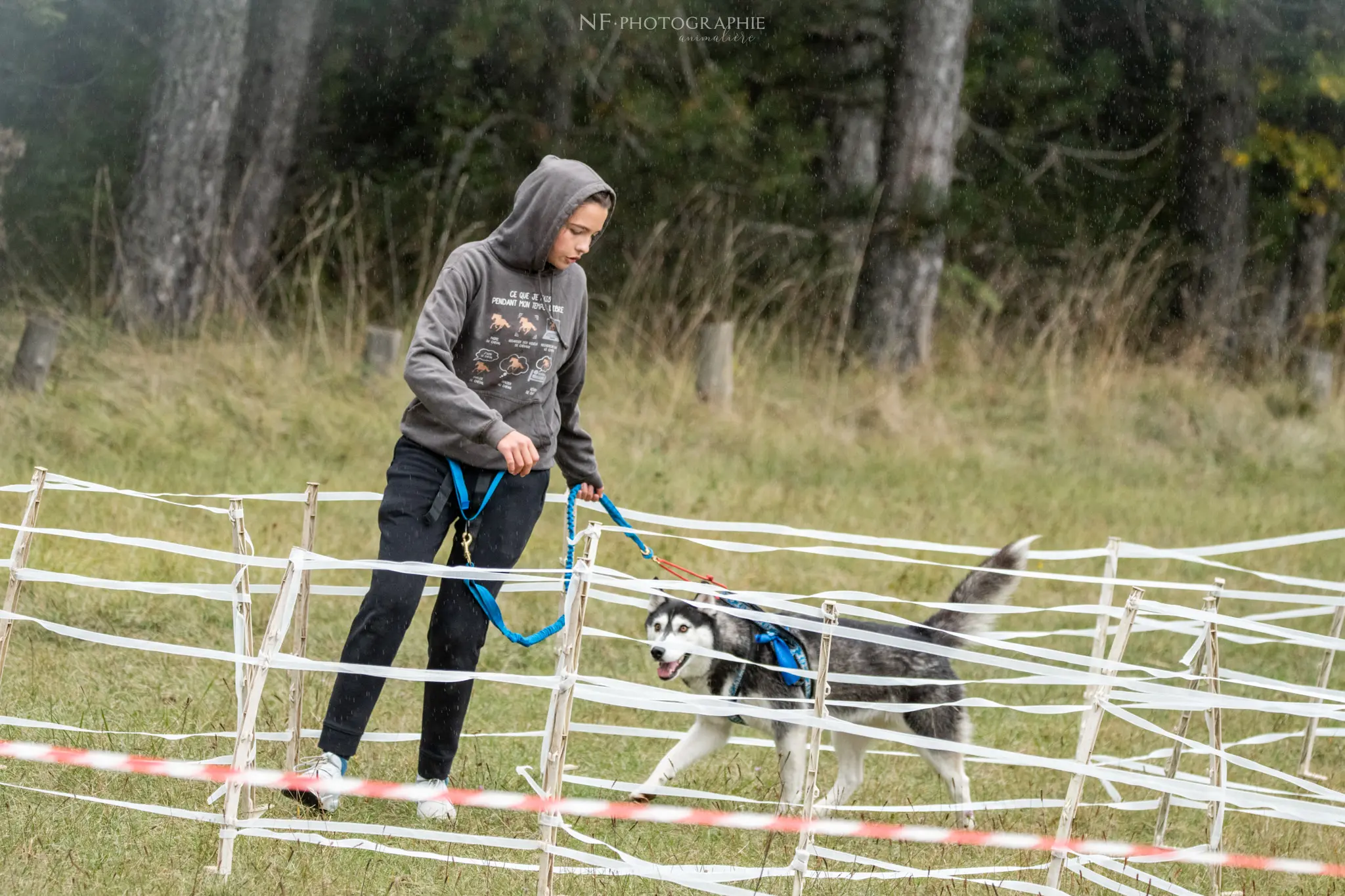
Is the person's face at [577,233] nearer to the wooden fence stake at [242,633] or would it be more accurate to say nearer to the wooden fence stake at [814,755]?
the wooden fence stake at [242,633]

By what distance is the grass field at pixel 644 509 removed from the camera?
4.67m

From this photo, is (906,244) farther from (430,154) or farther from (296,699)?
(296,699)

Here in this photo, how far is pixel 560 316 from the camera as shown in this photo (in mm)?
4734

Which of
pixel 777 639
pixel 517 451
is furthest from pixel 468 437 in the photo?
pixel 777 639

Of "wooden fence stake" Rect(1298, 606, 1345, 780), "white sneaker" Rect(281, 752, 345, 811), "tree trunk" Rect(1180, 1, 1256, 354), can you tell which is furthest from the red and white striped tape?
"tree trunk" Rect(1180, 1, 1256, 354)

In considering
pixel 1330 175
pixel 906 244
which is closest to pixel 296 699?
Result: pixel 906 244

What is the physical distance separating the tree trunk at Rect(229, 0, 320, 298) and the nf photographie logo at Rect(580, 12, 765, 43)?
3058 millimetres

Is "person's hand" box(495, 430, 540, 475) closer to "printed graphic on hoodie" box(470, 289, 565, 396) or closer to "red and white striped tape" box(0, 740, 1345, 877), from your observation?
"printed graphic on hoodie" box(470, 289, 565, 396)

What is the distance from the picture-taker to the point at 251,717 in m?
3.99

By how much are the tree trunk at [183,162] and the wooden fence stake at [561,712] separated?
32.4 feet

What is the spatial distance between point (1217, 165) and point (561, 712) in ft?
57.8

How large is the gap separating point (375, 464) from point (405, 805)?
5.80 meters

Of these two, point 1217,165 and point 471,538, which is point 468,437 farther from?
point 1217,165

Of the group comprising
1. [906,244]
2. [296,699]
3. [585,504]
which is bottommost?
[296,699]
